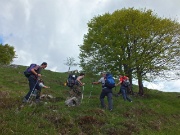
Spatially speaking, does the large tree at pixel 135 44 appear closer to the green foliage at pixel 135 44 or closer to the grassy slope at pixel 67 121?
the green foliage at pixel 135 44

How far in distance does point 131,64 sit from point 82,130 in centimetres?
2001

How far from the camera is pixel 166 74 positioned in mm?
34406

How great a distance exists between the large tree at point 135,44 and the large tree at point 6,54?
4618 cm

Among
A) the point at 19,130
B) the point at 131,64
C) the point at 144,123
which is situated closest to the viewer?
the point at 19,130

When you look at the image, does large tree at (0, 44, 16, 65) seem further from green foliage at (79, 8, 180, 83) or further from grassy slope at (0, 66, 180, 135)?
grassy slope at (0, 66, 180, 135)

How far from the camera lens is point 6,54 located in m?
78.1

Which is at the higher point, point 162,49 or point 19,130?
point 162,49

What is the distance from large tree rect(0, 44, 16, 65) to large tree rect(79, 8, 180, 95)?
46176mm

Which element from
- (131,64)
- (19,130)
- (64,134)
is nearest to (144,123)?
(64,134)

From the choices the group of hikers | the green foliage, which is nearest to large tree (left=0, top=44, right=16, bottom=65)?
the green foliage

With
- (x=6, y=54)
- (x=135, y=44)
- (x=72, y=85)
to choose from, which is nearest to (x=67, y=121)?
(x=72, y=85)

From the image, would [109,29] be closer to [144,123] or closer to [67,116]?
[144,123]

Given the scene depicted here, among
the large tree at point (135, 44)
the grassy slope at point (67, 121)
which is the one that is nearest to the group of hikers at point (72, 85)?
the grassy slope at point (67, 121)

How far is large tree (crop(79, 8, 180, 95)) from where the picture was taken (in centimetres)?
3288
